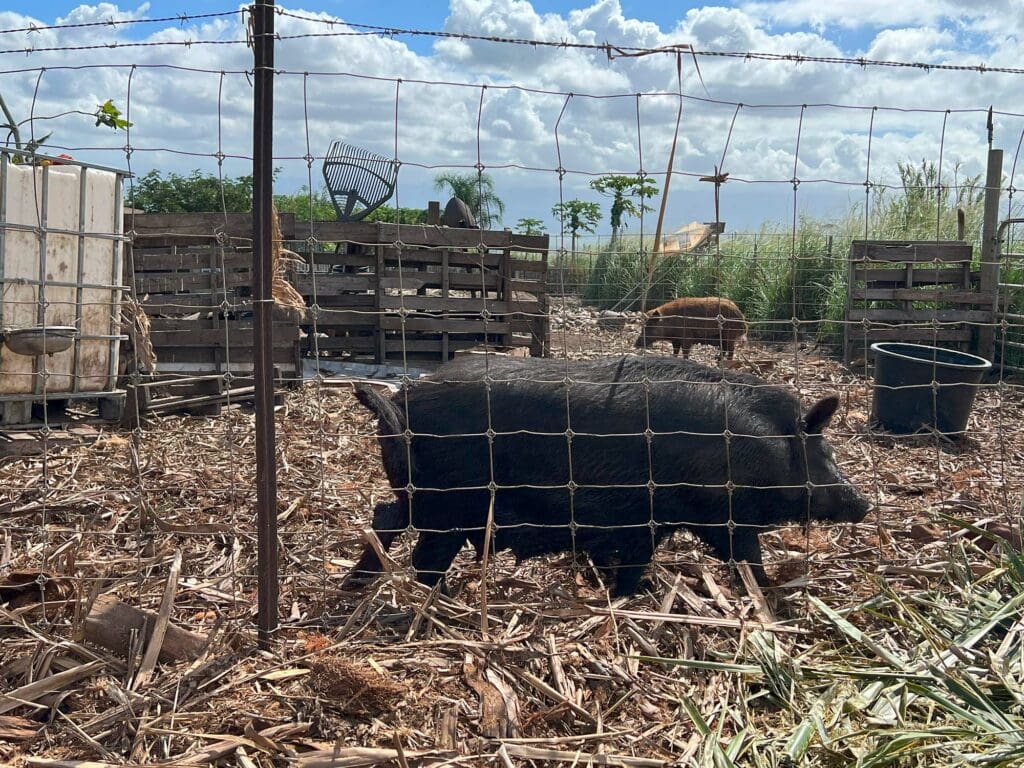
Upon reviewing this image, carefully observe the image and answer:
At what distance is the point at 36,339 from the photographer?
19.6ft

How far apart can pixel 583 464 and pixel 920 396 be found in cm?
420

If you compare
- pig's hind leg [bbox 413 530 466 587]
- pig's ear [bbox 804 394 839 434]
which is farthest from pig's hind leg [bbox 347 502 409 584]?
pig's ear [bbox 804 394 839 434]

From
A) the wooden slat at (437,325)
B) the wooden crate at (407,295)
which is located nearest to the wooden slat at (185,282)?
the wooden crate at (407,295)

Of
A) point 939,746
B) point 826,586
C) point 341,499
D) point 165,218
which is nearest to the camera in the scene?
point 939,746

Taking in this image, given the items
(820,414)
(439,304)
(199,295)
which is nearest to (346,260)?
(439,304)

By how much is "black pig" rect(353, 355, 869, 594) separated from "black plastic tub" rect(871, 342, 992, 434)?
345 centimetres

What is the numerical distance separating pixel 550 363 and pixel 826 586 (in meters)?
1.47

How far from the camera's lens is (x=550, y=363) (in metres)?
4.36

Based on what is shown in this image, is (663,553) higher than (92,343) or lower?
lower

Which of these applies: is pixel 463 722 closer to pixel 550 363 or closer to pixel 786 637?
pixel 786 637

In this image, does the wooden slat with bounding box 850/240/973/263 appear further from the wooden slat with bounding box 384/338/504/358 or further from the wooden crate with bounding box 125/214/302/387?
the wooden crate with bounding box 125/214/302/387

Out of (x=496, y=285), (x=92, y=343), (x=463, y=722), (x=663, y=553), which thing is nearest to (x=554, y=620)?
(x=463, y=722)

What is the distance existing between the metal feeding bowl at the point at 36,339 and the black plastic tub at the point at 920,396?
5565 mm

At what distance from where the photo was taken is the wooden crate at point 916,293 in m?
10.2
